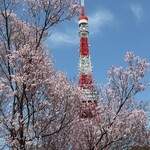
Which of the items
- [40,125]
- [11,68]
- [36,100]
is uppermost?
[11,68]

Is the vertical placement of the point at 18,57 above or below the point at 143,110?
above

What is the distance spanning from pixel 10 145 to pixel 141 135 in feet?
18.1

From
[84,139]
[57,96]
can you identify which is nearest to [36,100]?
[57,96]

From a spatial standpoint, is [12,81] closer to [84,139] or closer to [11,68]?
[11,68]

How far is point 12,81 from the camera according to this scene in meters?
10.7

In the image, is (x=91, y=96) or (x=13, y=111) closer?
(x=13, y=111)

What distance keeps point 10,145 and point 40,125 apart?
1.34 meters

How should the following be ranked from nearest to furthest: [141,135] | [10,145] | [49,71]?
[10,145]
[49,71]
[141,135]

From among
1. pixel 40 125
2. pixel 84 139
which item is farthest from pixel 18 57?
pixel 84 139

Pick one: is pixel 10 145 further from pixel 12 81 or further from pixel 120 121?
pixel 120 121

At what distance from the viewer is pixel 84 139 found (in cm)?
1239

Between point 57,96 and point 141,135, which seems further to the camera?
point 141,135

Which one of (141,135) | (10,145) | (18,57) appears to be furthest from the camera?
(141,135)

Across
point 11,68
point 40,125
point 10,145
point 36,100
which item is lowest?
point 10,145
